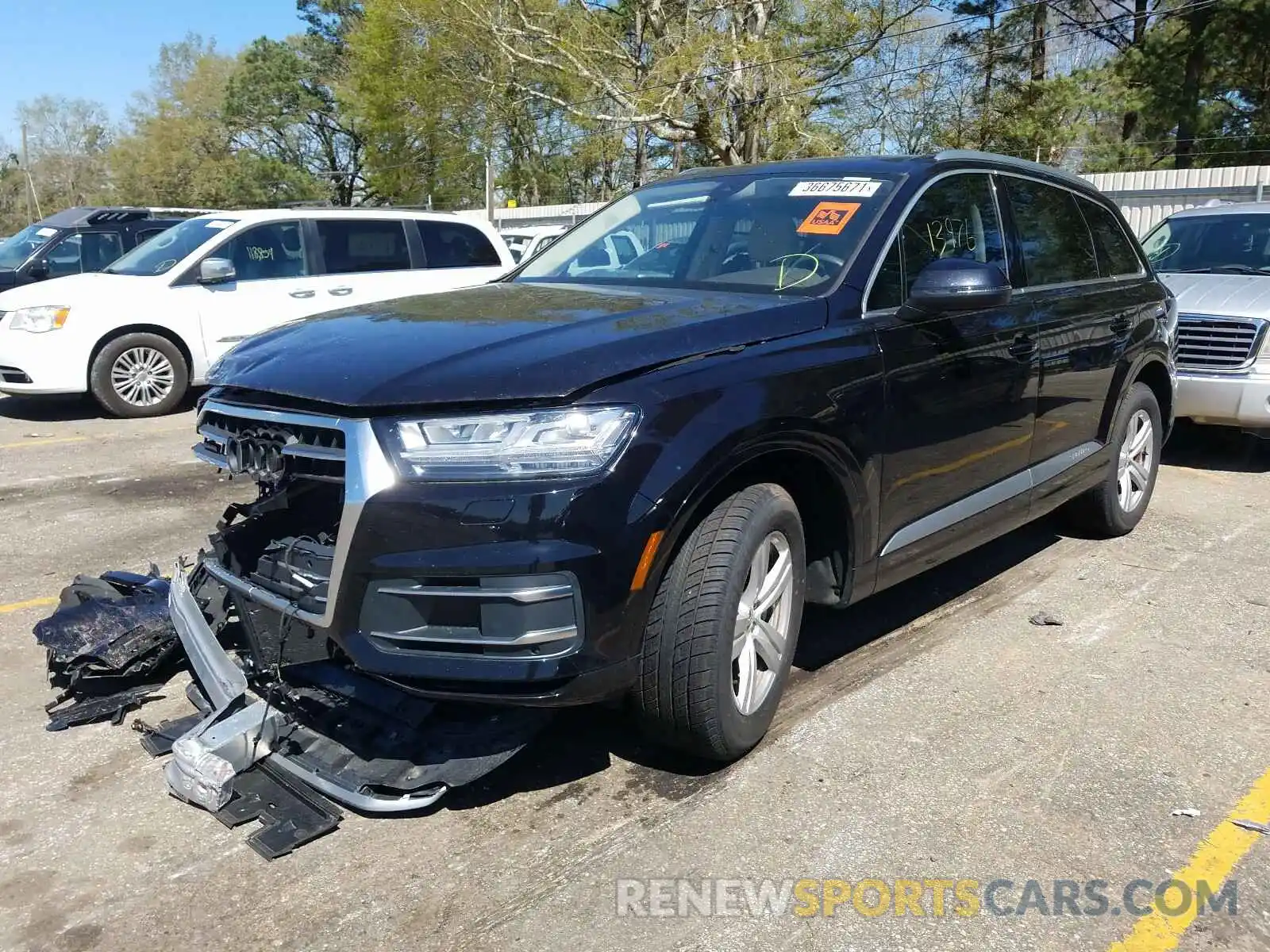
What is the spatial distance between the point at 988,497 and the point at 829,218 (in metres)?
1.34

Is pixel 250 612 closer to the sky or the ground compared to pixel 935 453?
closer to the ground

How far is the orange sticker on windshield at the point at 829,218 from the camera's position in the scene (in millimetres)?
3840

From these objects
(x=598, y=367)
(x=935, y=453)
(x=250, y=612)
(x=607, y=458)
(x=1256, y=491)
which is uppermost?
(x=598, y=367)

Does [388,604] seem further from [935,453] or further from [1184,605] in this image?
[1184,605]

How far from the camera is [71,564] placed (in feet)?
17.0

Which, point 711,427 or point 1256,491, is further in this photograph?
point 1256,491

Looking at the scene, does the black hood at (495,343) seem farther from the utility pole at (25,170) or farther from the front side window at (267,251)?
the utility pole at (25,170)

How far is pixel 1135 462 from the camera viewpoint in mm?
5789

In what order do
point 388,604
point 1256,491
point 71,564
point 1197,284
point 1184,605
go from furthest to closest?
1. point 1197,284
2. point 1256,491
3. point 71,564
4. point 1184,605
5. point 388,604

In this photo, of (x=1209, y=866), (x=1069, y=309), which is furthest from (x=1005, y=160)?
(x=1209, y=866)

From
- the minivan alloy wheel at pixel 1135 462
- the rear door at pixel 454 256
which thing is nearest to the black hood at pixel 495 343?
the minivan alloy wheel at pixel 1135 462

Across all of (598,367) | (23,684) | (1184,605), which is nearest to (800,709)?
(598,367)

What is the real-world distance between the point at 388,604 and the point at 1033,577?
3621 millimetres

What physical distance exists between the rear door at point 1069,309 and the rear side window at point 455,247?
675cm
